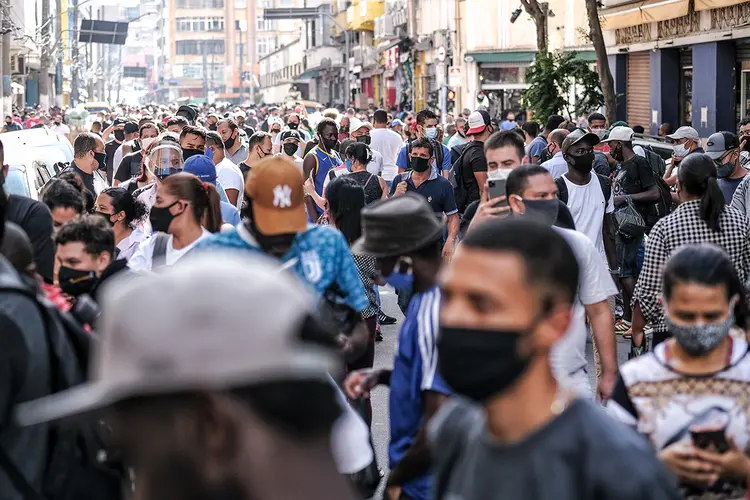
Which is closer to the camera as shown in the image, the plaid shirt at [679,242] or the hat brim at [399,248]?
the hat brim at [399,248]

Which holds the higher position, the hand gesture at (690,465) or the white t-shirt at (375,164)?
the white t-shirt at (375,164)

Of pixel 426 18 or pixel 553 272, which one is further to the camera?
pixel 426 18

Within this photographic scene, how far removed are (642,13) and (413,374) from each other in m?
24.4

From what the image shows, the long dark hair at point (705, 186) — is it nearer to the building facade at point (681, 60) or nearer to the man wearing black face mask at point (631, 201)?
the man wearing black face mask at point (631, 201)

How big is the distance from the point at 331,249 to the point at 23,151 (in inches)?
283

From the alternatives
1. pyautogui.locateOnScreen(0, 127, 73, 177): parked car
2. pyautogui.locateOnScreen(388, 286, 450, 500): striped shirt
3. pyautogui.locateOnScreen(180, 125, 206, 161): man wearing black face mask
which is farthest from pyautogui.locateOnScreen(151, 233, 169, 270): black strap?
pyautogui.locateOnScreen(180, 125, 206, 161): man wearing black face mask

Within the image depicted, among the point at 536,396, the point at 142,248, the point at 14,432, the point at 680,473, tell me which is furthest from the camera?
the point at 142,248

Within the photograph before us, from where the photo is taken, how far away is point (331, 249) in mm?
5047

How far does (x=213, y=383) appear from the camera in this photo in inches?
73.2

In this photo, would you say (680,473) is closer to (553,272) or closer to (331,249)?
A: (553,272)

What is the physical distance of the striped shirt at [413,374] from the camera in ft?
14.2

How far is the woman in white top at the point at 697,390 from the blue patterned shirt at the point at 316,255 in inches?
54.7

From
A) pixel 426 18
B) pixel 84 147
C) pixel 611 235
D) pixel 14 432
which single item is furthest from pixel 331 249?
pixel 426 18

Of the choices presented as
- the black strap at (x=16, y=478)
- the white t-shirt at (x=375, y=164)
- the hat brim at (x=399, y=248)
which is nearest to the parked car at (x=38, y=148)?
the white t-shirt at (x=375, y=164)
